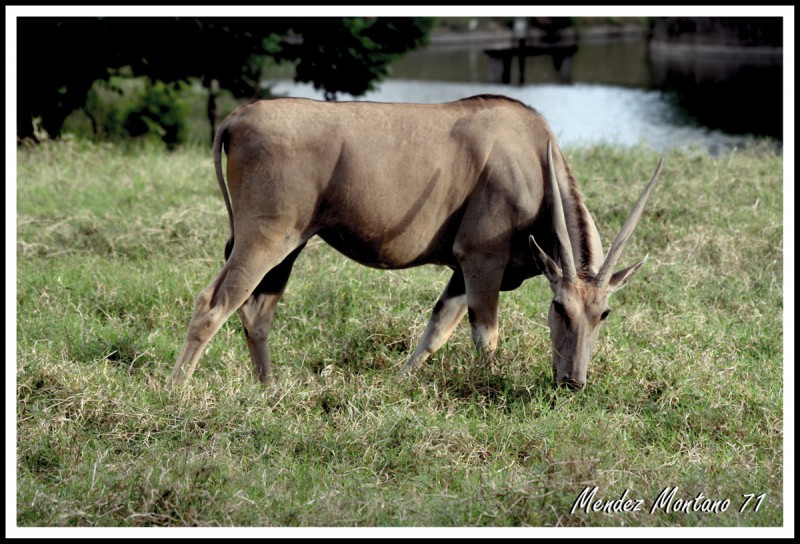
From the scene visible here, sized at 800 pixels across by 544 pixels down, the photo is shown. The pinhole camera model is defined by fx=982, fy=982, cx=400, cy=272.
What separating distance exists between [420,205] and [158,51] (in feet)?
23.7

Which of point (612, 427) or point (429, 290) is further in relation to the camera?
point (429, 290)

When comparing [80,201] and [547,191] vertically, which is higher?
[547,191]

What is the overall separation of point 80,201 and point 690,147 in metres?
7.01

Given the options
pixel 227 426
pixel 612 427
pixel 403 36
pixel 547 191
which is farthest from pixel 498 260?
pixel 403 36

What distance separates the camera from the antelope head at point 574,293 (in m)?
5.39

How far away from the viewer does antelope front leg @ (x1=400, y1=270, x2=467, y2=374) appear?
605 cm

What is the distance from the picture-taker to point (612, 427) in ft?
17.0

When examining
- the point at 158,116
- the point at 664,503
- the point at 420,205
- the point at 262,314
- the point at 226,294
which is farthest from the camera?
the point at 158,116

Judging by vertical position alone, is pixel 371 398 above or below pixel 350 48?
below

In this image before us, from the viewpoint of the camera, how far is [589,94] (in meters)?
19.9

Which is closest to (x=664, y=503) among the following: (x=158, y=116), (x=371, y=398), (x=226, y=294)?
(x=371, y=398)

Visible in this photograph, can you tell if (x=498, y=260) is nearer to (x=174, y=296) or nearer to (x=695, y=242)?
(x=174, y=296)

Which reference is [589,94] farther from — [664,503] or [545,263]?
[664,503]

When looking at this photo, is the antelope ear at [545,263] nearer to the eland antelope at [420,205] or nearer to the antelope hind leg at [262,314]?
the eland antelope at [420,205]
